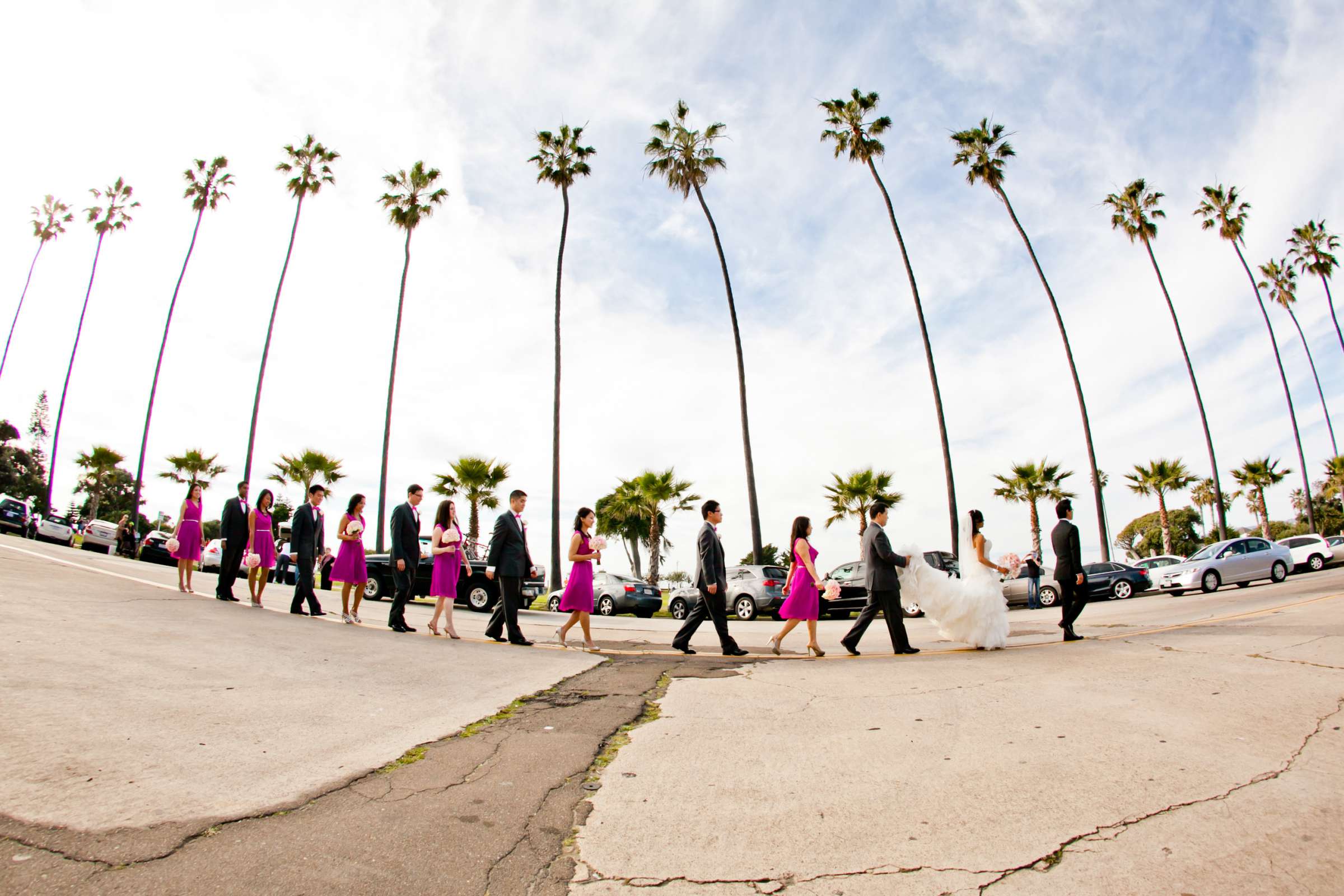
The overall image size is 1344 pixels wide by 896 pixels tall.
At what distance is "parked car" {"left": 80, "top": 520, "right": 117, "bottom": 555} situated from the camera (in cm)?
3372

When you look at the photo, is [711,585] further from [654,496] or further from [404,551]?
[654,496]

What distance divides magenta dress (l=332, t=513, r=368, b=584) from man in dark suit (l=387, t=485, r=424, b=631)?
77 cm

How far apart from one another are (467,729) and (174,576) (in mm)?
15124

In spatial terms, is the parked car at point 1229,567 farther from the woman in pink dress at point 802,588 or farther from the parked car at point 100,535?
the parked car at point 100,535

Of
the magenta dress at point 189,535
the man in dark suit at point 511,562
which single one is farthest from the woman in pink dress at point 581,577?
the magenta dress at point 189,535

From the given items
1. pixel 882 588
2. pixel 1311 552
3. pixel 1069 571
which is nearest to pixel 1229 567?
pixel 1311 552

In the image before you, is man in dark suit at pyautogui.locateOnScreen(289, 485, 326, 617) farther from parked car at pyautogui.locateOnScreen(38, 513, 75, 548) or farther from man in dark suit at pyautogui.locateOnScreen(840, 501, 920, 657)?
parked car at pyautogui.locateOnScreen(38, 513, 75, 548)

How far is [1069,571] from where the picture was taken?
359 inches

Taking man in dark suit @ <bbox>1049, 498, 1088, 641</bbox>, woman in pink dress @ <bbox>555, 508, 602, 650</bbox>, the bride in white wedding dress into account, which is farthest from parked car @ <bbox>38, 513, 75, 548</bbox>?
man in dark suit @ <bbox>1049, 498, 1088, 641</bbox>

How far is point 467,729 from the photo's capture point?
4320 mm

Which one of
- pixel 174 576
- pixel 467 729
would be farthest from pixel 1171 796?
pixel 174 576

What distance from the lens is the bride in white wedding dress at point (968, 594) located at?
27.8 ft

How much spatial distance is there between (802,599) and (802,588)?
13 centimetres

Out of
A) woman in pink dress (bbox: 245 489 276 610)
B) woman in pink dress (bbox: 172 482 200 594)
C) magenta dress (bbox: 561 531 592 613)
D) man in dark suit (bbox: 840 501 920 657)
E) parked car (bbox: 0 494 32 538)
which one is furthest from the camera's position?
parked car (bbox: 0 494 32 538)
